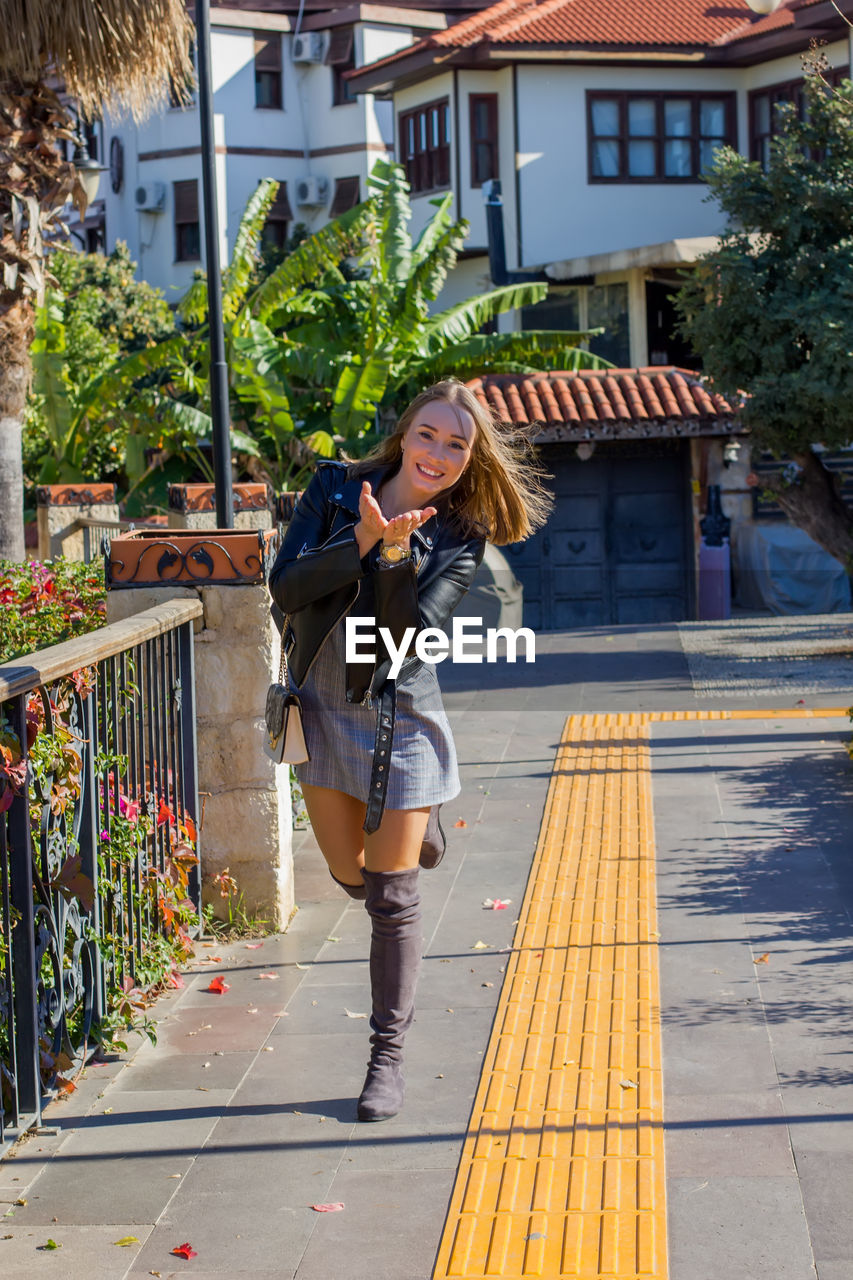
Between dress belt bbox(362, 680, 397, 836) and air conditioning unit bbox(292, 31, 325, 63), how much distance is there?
134ft

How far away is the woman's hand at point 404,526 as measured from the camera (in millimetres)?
4031

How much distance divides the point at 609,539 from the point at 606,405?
238 cm

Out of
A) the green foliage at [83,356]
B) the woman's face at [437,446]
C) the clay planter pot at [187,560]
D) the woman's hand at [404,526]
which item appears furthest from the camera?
the green foliage at [83,356]

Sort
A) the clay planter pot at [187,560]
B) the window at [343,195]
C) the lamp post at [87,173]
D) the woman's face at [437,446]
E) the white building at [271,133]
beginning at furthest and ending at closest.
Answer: the window at [343,195]
the white building at [271,133]
the lamp post at [87,173]
the clay planter pot at [187,560]
the woman's face at [437,446]

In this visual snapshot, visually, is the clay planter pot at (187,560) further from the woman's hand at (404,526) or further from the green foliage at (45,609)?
the woman's hand at (404,526)

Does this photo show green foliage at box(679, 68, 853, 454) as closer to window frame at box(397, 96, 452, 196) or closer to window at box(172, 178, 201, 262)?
window frame at box(397, 96, 452, 196)

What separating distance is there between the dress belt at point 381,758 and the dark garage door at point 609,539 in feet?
65.9

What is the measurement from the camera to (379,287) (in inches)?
819

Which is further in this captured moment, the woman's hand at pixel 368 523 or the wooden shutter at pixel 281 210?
the wooden shutter at pixel 281 210

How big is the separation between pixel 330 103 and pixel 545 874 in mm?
38512

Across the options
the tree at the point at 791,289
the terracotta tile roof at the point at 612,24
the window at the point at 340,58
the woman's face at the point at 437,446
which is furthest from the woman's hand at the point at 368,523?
the window at the point at 340,58

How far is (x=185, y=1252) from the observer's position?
353 cm

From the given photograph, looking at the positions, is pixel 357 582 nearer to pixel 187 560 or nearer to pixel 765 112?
pixel 187 560

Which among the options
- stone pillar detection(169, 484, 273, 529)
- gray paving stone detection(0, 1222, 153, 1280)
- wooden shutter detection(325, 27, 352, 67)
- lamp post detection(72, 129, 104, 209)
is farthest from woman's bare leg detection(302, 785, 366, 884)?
wooden shutter detection(325, 27, 352, 67)
